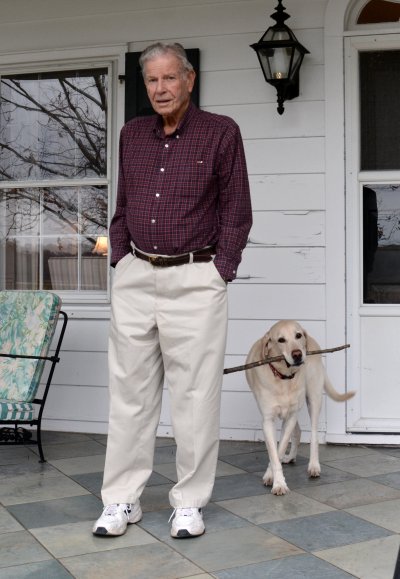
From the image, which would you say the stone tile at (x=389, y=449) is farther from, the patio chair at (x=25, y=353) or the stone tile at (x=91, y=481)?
the patio chair at (x=25, y=353)

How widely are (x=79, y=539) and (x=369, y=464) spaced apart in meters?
1.75

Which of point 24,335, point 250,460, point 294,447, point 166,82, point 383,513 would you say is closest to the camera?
point 166,82

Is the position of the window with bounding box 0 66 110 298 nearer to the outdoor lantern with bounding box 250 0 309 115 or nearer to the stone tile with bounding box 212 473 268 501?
the outdoor lantern with bounding box 250 0 309 115

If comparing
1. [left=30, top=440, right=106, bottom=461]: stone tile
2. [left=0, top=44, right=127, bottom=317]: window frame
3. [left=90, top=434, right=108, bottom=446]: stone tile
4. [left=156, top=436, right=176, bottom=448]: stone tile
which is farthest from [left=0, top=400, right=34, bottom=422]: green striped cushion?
[left=0, top=44, right=127, bottom=317]: window frame

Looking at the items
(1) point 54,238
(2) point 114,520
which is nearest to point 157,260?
(2) point 114,520

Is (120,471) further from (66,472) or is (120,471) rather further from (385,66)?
(385,66)

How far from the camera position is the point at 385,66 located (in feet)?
14.6

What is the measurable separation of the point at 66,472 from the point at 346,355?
1680 millimetres

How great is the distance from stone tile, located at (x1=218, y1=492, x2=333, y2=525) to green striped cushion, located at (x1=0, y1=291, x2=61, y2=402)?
4.45 ft

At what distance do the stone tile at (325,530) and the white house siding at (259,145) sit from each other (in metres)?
1.38

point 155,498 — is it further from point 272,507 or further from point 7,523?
point 7,523

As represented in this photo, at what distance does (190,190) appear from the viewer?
2900 mm

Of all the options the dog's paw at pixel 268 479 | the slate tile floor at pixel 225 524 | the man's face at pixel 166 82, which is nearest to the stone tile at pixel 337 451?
the slate tile floor at pixel 225 524

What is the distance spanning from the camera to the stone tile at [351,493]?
335cm
